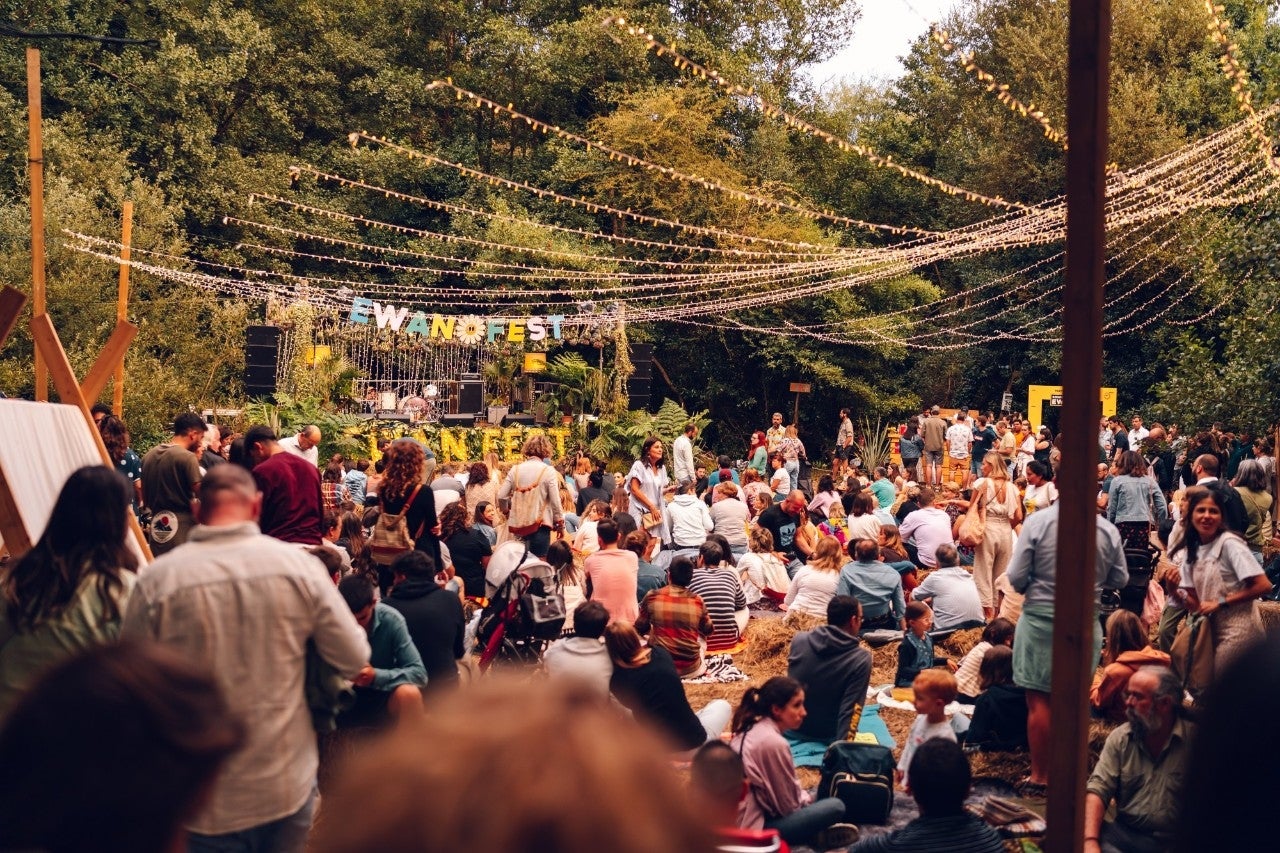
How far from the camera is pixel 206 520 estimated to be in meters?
3.43

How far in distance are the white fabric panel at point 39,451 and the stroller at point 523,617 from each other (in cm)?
302

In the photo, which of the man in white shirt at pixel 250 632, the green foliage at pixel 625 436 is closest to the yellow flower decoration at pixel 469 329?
the green foliage at pixel 625 436

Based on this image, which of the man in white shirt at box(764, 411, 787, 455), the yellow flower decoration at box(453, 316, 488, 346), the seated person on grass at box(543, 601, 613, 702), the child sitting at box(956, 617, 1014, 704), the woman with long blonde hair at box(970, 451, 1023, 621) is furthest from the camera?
the yellow flower decoration at box(453, 316, 488, 346)

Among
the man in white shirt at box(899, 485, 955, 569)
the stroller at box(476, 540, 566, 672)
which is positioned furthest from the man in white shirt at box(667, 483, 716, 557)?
the stroller at box(476, 540, 566, 672)

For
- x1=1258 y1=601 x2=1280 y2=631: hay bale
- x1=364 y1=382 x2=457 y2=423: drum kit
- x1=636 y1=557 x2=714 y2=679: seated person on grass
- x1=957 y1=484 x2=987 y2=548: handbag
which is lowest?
x1=636 y1=557 x2=714 y2=679: seated person on grass

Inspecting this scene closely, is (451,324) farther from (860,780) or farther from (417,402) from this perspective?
(860,780)

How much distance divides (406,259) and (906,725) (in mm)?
26226

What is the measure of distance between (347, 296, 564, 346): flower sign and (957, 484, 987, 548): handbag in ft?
44.2

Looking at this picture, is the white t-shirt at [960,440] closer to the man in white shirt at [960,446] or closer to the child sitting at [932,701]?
the man in white shirt at [960,446]

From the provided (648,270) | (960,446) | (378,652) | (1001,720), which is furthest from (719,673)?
(648,270)

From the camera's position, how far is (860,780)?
20.3 feet

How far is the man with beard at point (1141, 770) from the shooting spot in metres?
5.14

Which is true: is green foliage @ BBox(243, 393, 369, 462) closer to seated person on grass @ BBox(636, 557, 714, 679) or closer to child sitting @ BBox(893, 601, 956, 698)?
seated person on grass @ BBox(636, 557, 714, 679)

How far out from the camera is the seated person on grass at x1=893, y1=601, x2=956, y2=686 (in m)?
8.38
